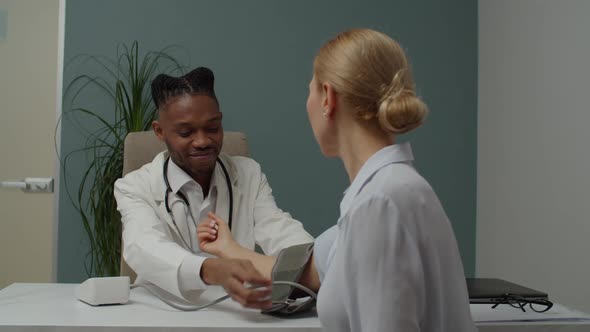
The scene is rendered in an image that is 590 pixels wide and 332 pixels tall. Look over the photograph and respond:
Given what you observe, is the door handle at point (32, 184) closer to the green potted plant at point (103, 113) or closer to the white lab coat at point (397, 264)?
the green potted plant at point (103, 113)

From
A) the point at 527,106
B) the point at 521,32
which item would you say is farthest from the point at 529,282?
the point at 521,32

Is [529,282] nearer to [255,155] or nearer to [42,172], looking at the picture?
[255,155]

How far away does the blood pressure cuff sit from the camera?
1.39 metres

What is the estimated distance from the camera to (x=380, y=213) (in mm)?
930

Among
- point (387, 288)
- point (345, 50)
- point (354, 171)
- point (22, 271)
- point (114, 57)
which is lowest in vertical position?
point (22, 271)

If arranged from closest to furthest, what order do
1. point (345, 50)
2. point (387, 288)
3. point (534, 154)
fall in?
1. point (387, 288)
2. point (345, 50)
3. point (534, 154)

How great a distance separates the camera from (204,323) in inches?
50.9

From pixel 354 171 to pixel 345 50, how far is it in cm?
20

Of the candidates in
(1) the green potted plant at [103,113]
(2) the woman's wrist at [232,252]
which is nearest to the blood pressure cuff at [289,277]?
(2) the woman's wrist at [232,252]

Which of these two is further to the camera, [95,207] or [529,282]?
[95,207]

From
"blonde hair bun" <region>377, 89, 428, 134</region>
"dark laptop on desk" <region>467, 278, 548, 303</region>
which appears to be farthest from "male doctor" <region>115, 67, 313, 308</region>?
"blonde hair bun" <region>377, 89, 428, 134</region>

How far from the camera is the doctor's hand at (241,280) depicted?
136 cm

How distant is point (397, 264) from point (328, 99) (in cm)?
31

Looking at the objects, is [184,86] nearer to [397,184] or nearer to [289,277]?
[289,277]
